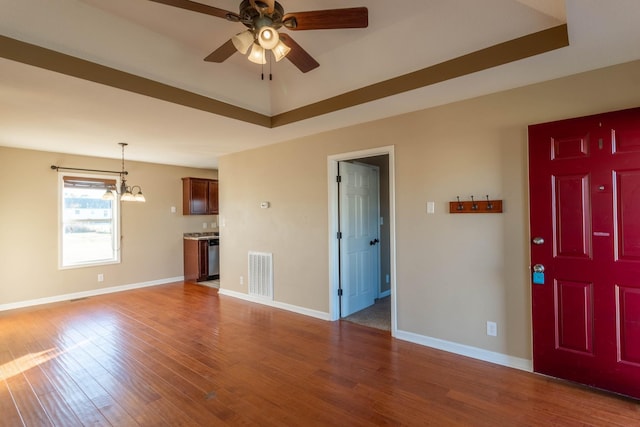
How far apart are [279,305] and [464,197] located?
2.99 meters

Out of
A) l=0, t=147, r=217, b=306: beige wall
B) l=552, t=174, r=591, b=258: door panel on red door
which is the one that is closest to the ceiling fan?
l=552, t=174, r=591, b=258: door panel on red door

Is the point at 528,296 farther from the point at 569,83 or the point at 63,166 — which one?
the point at 63,166

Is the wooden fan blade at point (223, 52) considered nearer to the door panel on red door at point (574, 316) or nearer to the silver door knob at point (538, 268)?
the silver door knob at point (538, 268)

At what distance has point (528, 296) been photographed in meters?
2.65

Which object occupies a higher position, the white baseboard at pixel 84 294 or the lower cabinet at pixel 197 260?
the lower cabinet at pixel 197 260

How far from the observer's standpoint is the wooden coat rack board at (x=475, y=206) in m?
2.76

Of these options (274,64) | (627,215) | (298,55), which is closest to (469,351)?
(627,215)

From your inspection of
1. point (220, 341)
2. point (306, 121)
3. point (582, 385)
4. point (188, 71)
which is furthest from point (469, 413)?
point (188, 71)

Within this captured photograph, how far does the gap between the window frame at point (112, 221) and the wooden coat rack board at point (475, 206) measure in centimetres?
582

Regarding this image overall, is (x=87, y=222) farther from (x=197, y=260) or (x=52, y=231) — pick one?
(x=197, y=260)

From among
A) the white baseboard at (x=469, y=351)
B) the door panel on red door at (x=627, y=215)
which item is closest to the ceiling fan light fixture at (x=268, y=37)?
the door panel on red door at (x=627, y=215)

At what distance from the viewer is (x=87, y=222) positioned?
5562 mm

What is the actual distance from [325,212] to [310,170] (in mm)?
619

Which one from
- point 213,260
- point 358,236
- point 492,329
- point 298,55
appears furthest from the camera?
point 213,260
